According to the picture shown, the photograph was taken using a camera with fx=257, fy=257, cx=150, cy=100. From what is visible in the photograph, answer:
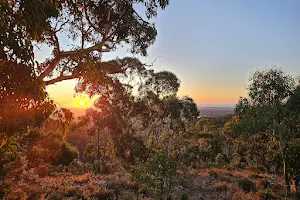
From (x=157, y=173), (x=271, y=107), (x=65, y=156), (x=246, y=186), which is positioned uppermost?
(x=271, y=107)

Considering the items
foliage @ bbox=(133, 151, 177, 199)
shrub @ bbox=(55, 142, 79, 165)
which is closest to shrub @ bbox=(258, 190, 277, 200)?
foliage @ bbox=(133, 151, 177, 199)

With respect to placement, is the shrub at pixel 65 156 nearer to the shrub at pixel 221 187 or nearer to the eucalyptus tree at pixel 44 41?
the shrub at pixel 221 187

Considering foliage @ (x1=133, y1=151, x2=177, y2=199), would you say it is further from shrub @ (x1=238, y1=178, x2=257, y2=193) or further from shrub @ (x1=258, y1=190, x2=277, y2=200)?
shrub @ (x1=238, y1=178, x2=257, y2=193)

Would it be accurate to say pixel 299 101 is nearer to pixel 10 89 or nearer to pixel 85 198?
pixel 85 198

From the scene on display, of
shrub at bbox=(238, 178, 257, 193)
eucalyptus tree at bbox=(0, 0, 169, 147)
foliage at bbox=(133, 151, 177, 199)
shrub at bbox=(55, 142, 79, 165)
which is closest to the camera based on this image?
Result: eucalyptus tree at bbox=(0, 0, 169, 147)

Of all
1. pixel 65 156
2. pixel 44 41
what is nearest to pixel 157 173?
pixel 44 41

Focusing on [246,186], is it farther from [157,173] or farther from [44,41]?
[44,41]

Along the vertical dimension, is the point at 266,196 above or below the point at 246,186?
above

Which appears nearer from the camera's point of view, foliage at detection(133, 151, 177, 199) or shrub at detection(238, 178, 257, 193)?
foliage at detection(133, 151, 177, 199)

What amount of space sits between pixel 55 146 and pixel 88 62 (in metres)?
24.8

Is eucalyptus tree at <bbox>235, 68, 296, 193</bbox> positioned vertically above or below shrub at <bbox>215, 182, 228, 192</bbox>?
above

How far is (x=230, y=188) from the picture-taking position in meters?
16.9

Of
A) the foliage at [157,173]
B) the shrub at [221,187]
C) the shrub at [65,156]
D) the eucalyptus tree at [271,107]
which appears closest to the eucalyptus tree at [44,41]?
the foliage at [157,173]

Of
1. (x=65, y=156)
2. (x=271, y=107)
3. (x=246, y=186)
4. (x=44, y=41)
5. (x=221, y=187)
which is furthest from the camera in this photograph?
(x=65, y=156)
